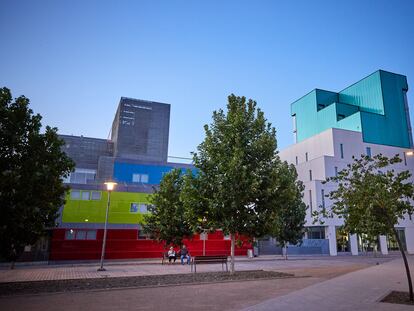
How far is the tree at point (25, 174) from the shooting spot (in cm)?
1275

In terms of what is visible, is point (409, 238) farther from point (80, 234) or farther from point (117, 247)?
point (80, 234)

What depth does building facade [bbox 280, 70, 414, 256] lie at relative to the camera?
4925cm

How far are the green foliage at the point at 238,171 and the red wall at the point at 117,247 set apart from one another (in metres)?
12.7

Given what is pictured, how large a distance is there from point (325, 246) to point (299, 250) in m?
4.76

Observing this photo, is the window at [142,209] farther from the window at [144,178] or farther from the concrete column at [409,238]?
the concrete column at [409,238]

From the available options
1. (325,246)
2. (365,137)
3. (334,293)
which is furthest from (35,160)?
(365,137)

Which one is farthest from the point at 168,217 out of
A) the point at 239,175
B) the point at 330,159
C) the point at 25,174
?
the point at 330,159

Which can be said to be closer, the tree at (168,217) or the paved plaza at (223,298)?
the paved plaza at (223,298)

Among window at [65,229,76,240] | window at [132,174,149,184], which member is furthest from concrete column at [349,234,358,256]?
window at [65,229,76,240]

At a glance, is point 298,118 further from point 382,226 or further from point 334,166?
point 382,226

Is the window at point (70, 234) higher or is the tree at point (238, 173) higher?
the tree at point (238, 173)

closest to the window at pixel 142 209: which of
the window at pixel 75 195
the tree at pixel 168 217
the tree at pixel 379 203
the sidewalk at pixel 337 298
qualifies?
the tree at pixel 168 217

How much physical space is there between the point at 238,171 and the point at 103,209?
67.7 ft

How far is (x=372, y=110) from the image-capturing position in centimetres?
6278
